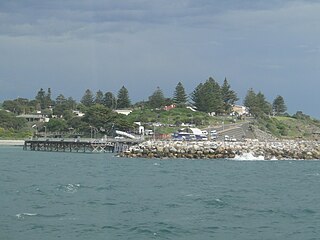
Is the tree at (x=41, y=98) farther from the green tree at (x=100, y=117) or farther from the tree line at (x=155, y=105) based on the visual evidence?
the green tree at (x=100, y=117)

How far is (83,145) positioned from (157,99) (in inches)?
1504

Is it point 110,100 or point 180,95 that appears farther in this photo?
point 110,100

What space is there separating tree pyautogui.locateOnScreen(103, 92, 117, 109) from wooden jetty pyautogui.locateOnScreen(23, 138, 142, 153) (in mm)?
39351

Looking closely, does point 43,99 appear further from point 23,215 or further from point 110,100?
point 23,215

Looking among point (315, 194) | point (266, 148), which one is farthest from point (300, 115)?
point (315, 194)

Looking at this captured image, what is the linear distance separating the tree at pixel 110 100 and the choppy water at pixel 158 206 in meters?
79.9

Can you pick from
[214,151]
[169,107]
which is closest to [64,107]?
[169,107]

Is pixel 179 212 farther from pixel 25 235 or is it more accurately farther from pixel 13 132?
pixel 13 132

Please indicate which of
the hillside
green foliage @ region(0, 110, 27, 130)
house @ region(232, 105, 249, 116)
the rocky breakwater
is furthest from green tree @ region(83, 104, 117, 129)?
house @ region(232, 105, 249, 116)

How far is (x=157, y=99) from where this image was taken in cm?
10862

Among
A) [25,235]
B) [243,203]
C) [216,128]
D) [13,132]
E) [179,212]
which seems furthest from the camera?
[13,132]

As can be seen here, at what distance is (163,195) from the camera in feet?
84.5

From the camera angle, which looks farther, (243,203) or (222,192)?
(222,192)

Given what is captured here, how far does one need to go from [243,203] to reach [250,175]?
510 inches
